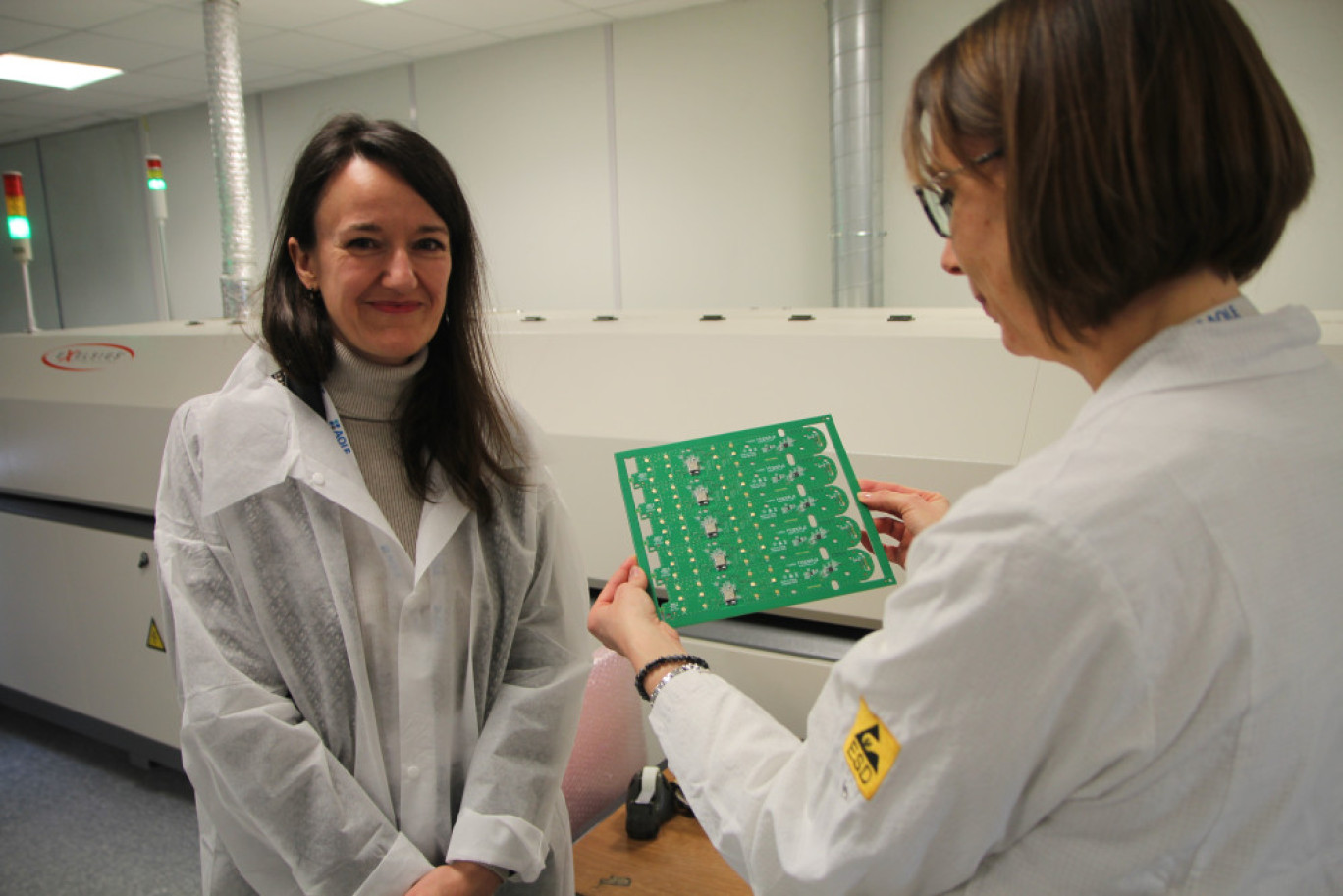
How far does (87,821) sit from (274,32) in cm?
344

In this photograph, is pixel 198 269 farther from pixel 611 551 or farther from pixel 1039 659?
pixel 1039 659

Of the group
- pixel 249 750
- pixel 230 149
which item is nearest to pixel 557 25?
pixel 230 149

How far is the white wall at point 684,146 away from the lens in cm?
286

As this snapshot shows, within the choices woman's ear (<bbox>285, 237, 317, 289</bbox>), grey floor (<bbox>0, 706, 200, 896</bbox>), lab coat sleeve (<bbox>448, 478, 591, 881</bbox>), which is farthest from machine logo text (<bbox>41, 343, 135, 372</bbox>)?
lab coat sleeve (<bbox>448, 478, 591, 881</bbox>)

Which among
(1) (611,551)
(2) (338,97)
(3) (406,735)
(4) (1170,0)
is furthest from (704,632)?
(2) (338,97)

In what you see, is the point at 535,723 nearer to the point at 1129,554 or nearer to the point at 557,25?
the point at 1129,554

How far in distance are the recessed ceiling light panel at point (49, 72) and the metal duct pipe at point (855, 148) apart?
3890 millimetres

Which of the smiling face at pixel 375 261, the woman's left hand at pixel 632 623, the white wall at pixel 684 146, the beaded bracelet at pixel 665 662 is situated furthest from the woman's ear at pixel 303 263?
the white wall at pixel 684 146

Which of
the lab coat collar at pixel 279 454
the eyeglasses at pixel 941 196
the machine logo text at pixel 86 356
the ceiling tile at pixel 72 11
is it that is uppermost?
the ceiling tile at pixel 72 11

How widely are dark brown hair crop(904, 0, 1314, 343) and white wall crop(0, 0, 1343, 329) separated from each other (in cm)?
262

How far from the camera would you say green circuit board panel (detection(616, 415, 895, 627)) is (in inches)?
36.1

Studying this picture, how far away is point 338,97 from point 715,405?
442 cm

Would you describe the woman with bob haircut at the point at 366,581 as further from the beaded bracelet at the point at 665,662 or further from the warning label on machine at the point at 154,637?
the warning label on machine at the point at 154,637

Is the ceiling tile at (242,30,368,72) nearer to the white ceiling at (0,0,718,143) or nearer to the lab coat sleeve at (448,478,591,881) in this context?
the white ceiling at (0,0,718,143)
